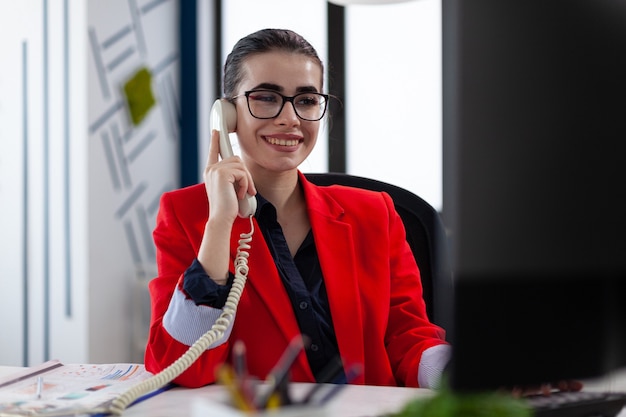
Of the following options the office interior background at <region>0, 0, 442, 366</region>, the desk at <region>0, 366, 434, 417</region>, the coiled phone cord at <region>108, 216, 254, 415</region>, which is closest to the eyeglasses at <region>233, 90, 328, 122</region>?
the coiled phone cord at <region>108, 216, 254, 415</region>

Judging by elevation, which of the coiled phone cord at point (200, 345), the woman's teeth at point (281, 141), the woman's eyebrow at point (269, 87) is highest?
the woman's eyebrow at point (269, 87)

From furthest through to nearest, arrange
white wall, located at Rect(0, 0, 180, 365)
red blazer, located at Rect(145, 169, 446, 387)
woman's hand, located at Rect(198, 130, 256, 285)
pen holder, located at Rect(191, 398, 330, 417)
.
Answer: white wall, located at Rect(0, 0, 180, 365) → red blazer, located at Rect(145, 169, 446, 387) → woman's hand, located at Rect(198, 130, 256, 285) → pen holder, located at Rect(191, 398, 330, 417)

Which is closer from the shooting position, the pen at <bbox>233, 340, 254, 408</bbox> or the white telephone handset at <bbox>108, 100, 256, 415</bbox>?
the pen at <bbox>233, 340, 254, 408</bbox>

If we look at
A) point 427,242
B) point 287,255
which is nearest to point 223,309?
point 287,255

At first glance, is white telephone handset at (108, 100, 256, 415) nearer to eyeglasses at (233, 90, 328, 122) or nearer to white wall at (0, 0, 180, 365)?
eyeglasses at (233, 90, 328, 122)

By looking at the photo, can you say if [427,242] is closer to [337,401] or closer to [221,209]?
[221,209]

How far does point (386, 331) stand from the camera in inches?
62.8

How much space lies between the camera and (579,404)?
837mm

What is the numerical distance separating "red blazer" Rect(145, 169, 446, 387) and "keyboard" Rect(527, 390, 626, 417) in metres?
0.58

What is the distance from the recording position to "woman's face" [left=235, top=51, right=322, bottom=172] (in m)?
1.60

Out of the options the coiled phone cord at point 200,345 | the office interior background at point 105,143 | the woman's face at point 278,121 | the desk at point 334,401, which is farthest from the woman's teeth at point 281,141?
the office interior background at point 105,143

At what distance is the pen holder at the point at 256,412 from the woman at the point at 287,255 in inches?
24.8

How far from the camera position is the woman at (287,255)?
136 centimetres

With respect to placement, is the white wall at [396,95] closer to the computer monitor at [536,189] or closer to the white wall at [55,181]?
the white wall at [55,181]
